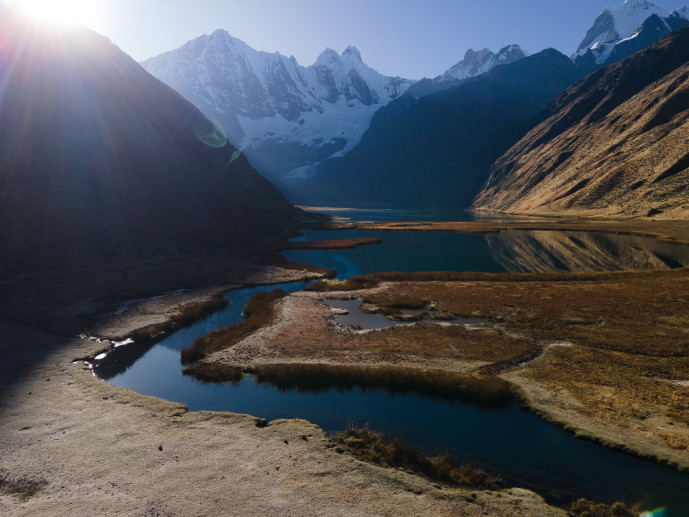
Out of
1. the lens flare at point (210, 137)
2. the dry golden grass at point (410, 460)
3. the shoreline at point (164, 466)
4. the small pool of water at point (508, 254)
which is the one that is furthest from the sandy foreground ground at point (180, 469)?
the lens flare at point (210, 137)

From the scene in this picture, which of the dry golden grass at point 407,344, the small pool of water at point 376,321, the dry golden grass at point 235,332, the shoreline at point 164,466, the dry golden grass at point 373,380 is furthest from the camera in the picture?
the small pool of water at point 376,321

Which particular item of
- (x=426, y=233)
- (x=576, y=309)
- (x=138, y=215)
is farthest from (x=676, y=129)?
(x=138, y=215)

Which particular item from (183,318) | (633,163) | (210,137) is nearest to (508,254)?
(183,318)

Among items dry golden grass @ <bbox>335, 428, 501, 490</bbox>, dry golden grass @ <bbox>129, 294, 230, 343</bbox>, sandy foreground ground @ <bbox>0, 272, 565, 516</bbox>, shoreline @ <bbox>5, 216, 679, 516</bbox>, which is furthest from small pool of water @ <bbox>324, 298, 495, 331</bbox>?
shoreline @ <bbox>5, 216, 679, 516</bbox>

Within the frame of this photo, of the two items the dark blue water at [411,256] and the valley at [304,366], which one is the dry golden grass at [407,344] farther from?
the dark blue water at [411,256]

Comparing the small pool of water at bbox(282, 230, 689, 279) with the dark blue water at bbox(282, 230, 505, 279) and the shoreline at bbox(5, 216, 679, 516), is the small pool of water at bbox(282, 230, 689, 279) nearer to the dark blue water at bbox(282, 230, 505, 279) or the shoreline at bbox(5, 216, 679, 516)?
the dark blue water at bbox(282, 230, 505, 279)

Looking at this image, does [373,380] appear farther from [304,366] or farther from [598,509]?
[598,509]
